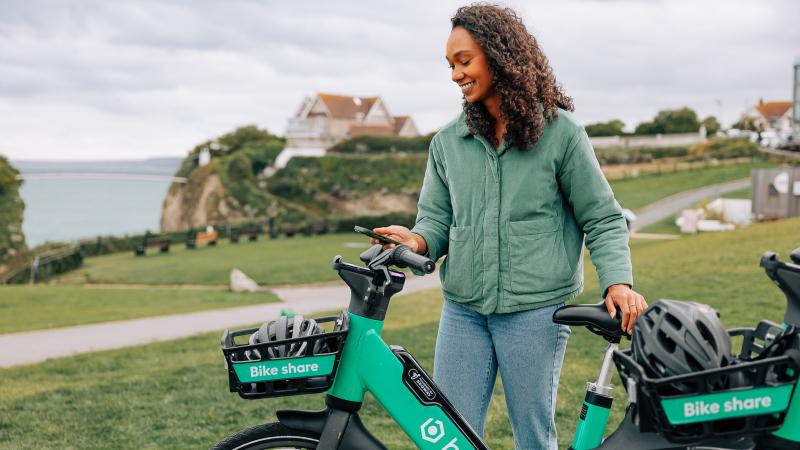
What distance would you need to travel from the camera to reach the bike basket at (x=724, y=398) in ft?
5.83

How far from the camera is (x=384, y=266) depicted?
7.34 ft

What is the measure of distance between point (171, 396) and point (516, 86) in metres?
4.68

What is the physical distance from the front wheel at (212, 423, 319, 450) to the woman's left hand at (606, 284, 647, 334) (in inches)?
34.0

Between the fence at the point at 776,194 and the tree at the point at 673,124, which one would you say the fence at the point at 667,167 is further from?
the fence at the point at 776,194

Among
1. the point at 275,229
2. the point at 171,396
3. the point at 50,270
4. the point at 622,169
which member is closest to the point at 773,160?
the point at 622,169

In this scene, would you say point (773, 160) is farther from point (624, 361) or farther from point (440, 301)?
point (624, 361)

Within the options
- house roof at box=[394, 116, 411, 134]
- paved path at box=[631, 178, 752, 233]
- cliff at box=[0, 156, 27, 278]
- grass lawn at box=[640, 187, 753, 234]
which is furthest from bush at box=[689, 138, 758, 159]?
cliff at box=[0, 156, 27, 278]

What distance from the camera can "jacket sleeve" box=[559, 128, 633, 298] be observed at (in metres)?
2.51

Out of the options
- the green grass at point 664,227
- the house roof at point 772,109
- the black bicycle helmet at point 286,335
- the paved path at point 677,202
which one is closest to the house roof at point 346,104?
the house roof at point 772,109

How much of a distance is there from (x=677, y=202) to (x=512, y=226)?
3772cm

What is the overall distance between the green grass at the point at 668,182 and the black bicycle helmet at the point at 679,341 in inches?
1487

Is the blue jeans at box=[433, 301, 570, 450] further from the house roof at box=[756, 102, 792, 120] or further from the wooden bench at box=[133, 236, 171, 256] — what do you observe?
the house roof at box=[756, 102, 792, 120]

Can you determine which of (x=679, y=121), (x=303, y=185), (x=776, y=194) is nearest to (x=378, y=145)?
(x=303, y=185)

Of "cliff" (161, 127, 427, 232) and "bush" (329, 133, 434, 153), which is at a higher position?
"bush" (329, 133, 434, 153)
